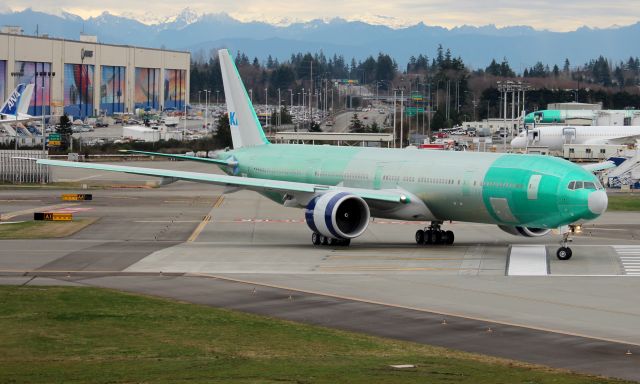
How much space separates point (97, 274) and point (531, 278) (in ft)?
51.9

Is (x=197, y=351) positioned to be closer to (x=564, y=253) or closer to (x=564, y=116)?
(x=564, y=253)

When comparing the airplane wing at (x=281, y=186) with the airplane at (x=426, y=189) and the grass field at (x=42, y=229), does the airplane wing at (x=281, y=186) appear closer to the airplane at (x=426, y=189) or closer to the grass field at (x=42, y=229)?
the airplane at (x=426, y=189)

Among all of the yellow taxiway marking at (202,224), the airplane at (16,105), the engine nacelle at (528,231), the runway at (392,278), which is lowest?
the runway at (392,278)

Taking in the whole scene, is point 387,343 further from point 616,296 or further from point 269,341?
point 616,296

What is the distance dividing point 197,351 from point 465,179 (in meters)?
22.8

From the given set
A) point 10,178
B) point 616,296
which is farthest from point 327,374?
point 10,178

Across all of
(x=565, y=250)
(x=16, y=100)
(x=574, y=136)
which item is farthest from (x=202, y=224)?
(x=16, y=100)

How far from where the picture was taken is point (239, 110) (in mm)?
62188

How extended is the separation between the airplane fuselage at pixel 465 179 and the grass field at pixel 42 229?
1048 cm

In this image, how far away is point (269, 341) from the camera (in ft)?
92.7

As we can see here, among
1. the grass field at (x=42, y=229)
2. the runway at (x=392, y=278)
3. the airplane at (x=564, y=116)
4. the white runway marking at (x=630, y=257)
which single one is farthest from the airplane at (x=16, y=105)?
the white runway marking at (x=630, y=257)

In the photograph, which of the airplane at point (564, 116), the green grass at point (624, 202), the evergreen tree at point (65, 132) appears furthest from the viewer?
the airplane at point (564, 116)

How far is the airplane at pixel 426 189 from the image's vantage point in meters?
44.4

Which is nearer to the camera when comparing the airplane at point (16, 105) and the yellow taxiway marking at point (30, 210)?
the yellow taxiway marking at point (30, 210)
